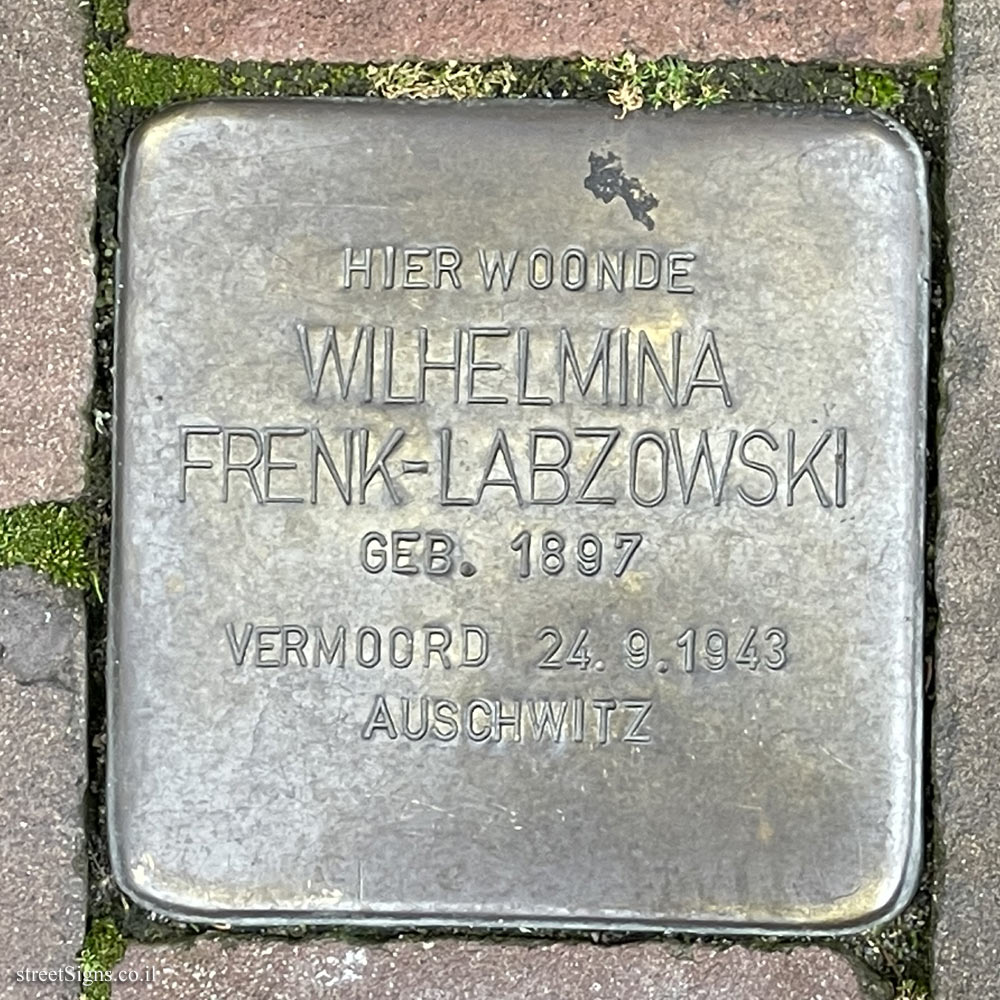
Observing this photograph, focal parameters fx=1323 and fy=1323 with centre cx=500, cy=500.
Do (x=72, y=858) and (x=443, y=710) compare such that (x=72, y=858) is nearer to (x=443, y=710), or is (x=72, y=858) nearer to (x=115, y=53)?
(x=443, y=710)

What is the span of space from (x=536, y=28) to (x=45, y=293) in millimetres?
686

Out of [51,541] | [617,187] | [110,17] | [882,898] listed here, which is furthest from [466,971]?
[110,17]

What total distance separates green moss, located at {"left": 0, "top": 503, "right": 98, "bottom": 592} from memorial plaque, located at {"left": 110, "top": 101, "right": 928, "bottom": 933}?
0.27 ft

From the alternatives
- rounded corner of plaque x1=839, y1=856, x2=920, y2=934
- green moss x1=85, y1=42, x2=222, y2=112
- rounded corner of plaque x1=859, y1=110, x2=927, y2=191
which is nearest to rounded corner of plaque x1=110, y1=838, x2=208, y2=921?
rounded corner of plaque x1=839, y1=856, x2=920, y2=934

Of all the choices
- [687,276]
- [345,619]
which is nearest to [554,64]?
[687,276]

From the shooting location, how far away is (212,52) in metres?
1.63

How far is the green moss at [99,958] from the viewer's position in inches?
64.5

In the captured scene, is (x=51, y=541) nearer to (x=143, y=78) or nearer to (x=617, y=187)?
(x=143, y=78)

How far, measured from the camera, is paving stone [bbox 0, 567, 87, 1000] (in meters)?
1.63

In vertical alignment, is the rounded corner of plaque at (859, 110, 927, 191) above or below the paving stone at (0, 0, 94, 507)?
above

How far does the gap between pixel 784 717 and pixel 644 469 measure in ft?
1.09

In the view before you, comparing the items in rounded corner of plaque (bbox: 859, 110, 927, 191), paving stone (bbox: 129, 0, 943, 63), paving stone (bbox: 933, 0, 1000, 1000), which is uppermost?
paving stone (bbox: 129, 0, 943, 63)

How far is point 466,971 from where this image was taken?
A: 1.63m

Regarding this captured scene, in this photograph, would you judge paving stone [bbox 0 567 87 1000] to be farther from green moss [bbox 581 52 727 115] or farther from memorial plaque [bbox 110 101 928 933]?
green moss [bbox 581 52 727 115]
